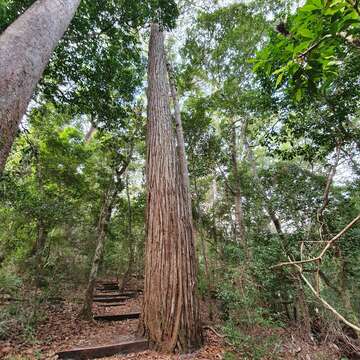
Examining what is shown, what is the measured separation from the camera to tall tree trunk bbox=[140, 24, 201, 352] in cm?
239

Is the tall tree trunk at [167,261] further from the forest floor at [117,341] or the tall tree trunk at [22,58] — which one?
the tall tree trunk at [22,58]

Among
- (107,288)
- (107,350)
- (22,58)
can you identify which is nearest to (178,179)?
(22,58)

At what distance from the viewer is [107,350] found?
8.10 feet

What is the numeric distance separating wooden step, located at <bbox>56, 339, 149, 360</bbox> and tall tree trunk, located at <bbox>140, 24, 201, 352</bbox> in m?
0.13

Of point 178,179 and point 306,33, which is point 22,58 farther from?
point 178,179

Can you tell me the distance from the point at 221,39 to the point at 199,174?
4679 mm

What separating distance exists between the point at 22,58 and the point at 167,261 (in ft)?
8.16

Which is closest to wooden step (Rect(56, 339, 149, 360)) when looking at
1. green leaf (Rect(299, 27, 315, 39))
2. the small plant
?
the small plant

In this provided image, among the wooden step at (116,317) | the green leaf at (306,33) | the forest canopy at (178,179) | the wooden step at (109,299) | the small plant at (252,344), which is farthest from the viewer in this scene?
the wooden step at (109,299)

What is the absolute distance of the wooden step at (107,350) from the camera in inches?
94.7

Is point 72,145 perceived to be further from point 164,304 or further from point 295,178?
point 295,178

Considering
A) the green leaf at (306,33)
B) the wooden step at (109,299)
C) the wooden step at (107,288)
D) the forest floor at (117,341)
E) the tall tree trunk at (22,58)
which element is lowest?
the forest floor at (117,341)

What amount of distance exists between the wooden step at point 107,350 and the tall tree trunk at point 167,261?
0.13 meters

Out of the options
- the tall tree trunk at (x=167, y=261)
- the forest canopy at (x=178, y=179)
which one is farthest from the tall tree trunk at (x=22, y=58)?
→ the tall tree trunk at (x=167, y=261)
